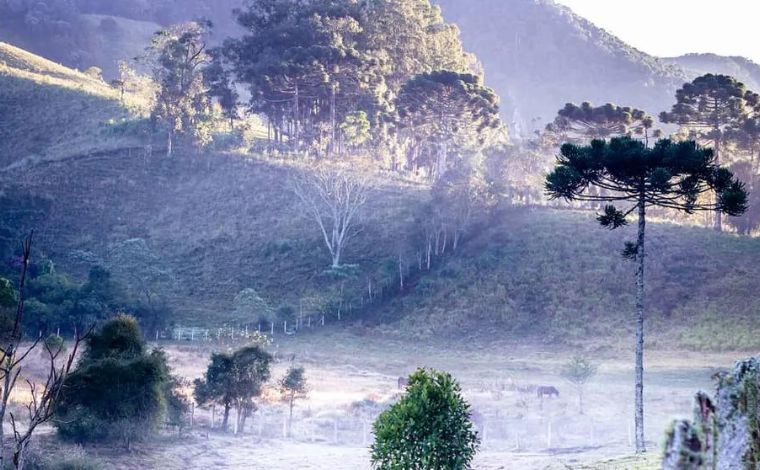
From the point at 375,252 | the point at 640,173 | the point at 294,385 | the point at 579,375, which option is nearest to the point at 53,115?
the point at 375,252

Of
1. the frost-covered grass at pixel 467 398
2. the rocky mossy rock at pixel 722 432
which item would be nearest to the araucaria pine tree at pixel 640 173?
the frost-covered grass at pixel 467 398

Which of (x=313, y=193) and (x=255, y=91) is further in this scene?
(x=255, y=91)

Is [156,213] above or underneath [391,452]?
above

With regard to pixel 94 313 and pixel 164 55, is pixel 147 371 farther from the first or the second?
pixel 164 55

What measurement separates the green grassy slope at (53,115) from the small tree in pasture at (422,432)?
248ft

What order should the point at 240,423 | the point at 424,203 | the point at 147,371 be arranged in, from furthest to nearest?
the point at 424,203 → the point at 240,423 → the point at 147,371

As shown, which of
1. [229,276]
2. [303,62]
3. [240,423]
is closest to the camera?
[240,423]

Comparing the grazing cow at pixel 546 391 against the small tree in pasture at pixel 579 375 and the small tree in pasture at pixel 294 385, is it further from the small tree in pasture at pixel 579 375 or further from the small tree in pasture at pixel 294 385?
the small tree in pasture at pixel 294 385

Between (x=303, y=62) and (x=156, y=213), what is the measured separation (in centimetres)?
2151

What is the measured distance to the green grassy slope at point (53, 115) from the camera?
8862 cm

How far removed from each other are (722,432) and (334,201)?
70440 millimetres

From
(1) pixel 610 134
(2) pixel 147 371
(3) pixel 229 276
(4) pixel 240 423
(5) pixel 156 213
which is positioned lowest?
(4) pixel 240 423

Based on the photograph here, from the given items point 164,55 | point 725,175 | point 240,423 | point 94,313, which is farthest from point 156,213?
point 725,175

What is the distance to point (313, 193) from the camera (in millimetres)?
77000
